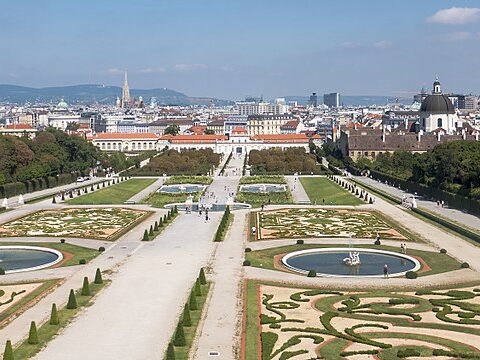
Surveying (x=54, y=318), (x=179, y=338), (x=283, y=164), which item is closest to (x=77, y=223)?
(x=54, y=318)

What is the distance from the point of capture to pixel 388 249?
39406 mm

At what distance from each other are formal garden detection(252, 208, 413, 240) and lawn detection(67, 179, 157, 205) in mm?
18627

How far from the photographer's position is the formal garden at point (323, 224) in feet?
147

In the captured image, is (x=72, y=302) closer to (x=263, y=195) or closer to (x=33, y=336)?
(x=33, y=336)

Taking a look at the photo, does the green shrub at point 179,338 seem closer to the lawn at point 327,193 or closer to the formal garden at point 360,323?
the formal garden at point 360,323

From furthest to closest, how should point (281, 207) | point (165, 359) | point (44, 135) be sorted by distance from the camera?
point (44, 135)
point (281, 207)
point (165, 359)

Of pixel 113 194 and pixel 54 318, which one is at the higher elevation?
pixel 54 318

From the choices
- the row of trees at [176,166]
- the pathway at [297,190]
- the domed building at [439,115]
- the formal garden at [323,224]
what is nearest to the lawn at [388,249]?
the formal garden at [323,224]

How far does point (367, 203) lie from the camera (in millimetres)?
64250

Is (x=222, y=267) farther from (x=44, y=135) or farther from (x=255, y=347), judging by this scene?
(x=44, y=135)

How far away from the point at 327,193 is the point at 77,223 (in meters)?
32.1

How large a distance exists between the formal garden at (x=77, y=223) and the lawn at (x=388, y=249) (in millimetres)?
10557

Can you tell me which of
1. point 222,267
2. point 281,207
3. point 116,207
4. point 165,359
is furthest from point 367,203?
point 165,359

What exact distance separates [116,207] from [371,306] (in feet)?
128
